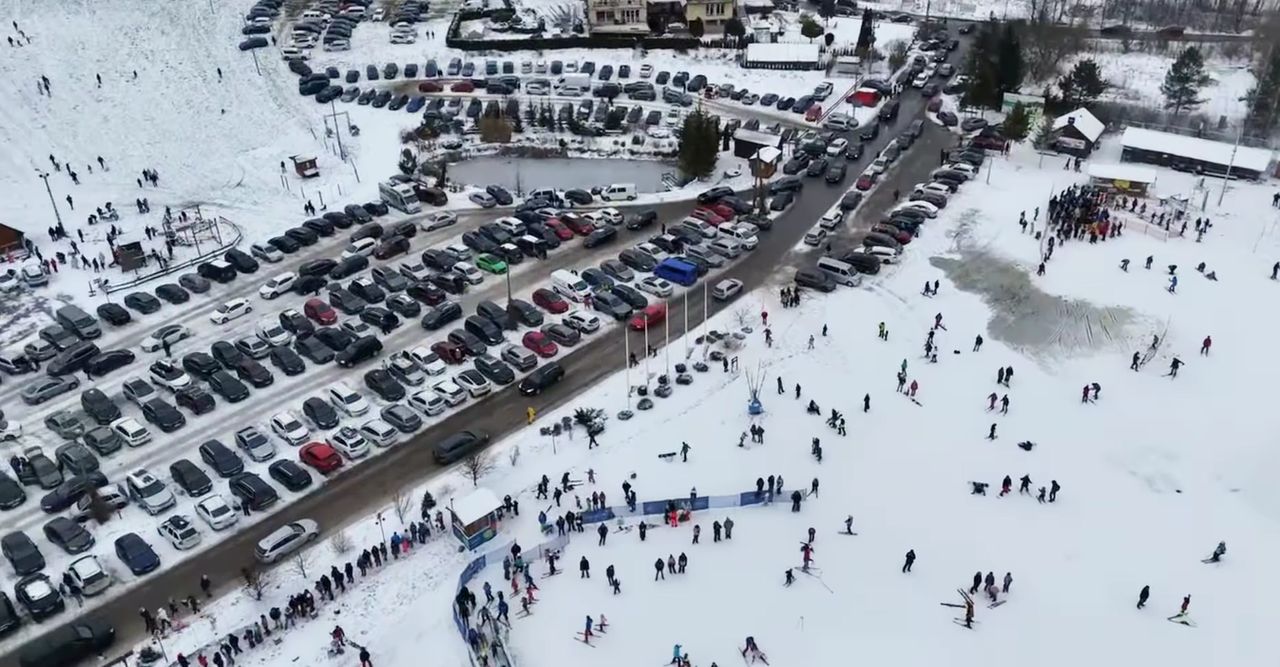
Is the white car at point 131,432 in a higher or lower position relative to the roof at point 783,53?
lower

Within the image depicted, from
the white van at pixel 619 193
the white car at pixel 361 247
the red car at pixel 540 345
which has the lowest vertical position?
the red car at pixel 540 345

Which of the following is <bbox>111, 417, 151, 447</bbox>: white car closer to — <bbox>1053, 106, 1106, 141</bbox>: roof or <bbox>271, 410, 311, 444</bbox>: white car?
<bbox>271, 410, 311, 444</bbox>: white car

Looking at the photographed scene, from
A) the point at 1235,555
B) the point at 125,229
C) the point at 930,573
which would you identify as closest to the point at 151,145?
the point at 125,229

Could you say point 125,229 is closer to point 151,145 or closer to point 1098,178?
point 151,145

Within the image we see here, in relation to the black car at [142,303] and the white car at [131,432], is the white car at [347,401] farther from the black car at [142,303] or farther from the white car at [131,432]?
the black car at [142,303]

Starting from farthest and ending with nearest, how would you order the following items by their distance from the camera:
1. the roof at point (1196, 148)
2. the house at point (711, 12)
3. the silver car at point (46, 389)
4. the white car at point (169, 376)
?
the house at point (711, 12) → the roof at point (1196, 148) → the white car at point (169, 376) → the silver car at point (46, 389)

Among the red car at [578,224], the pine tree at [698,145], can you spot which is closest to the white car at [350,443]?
the red car at [578,224]

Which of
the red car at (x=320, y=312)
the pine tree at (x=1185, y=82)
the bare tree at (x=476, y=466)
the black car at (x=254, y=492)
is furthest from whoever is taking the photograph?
the pine tree at (x=1185, y=82)

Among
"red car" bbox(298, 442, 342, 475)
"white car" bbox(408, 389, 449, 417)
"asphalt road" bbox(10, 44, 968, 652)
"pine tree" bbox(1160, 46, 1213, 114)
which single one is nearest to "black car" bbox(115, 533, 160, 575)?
"asphalt road" bbox(10, 44, 968, 652)
